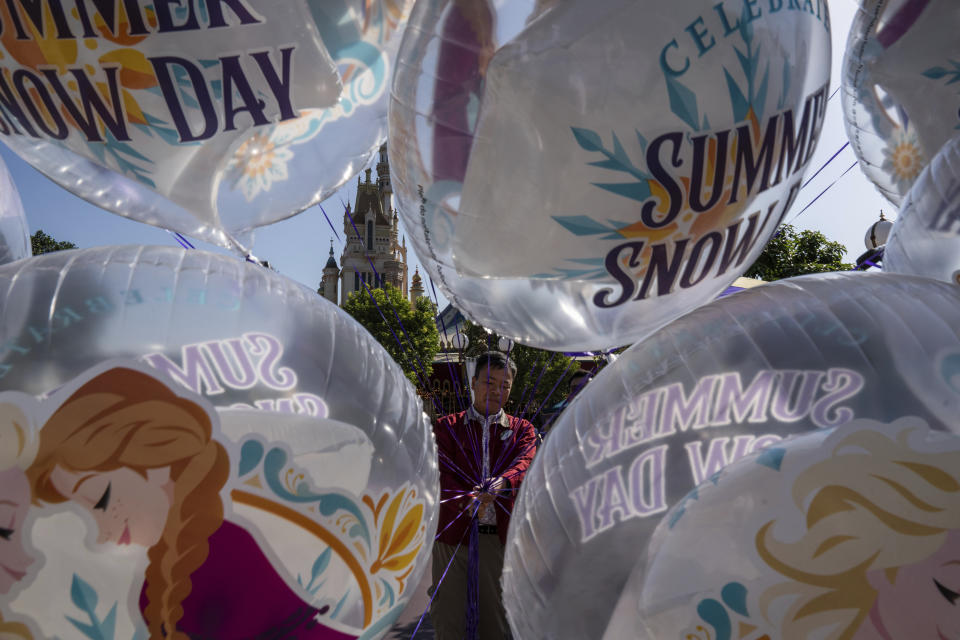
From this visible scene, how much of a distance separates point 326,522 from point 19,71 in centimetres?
103

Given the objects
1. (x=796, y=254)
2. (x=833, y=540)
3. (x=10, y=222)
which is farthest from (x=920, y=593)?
(x=796, y=254)

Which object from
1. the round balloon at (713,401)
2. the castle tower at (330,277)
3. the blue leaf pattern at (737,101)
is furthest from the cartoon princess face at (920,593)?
the castle tower at (330,277)

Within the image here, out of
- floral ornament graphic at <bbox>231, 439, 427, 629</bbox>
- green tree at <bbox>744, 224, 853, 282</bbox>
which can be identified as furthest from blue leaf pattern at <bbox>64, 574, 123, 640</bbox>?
green tree at <bbox>744, 224, 853, 282</bbox>

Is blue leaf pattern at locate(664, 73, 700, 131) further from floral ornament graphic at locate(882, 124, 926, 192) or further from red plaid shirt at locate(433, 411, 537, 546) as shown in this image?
red plaid shirt at locate(433, 411, 537, 546)

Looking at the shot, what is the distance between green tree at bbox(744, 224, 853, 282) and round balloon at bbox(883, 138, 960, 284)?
15145 millimetres

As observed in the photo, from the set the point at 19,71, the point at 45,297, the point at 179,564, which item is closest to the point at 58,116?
the point at 19,71

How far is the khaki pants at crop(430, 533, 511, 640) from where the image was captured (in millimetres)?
2699

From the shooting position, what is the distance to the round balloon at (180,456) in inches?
42.8

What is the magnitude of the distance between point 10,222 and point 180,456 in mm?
1069

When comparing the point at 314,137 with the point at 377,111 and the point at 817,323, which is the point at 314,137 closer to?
the point at 377,111

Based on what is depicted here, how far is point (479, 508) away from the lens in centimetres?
269

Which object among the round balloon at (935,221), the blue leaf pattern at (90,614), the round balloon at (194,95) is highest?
the round balloon at (194,95)

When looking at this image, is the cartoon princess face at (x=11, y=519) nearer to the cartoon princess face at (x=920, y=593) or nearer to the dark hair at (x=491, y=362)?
the cartoon princess face at (x=920, y=593)

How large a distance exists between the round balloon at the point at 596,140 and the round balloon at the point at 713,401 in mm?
175
